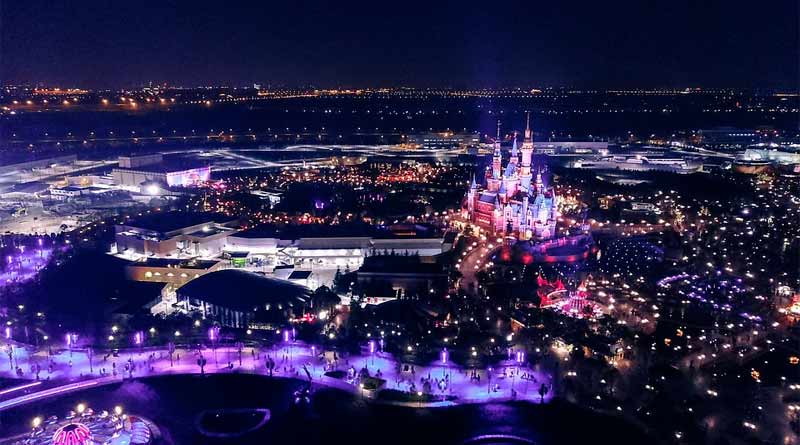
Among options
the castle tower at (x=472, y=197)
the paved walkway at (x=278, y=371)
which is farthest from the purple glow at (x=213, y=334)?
the castle tower at (x=472, y=197)

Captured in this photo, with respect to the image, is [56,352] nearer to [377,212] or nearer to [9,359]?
[9,359]

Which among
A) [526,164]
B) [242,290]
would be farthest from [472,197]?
[242,290]

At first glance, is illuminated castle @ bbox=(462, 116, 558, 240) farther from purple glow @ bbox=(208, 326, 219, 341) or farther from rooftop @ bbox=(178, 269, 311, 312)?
purple glow @ bbox=(208, 326, 219, 341)

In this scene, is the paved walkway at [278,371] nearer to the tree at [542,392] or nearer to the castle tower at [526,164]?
the tree at [542,392]

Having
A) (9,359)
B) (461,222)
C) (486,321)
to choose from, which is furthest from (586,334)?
(9,359)

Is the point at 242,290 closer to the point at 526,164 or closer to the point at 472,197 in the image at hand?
the point at 472,197

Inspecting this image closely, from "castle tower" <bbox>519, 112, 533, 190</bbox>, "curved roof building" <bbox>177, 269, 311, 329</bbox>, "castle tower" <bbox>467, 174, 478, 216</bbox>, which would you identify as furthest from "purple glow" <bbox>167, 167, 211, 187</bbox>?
"castle tower" <bbox>519, 112, 533, 190</bbox>

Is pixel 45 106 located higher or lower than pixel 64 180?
higher
